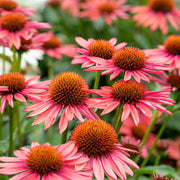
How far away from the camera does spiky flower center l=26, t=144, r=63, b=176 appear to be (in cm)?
88

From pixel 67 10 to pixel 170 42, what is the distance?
7.67 feet

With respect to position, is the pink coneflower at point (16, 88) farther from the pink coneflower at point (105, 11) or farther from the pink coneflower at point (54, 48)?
the pink coneflower at point (105, 11)

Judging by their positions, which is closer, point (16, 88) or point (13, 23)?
point (16, 88)

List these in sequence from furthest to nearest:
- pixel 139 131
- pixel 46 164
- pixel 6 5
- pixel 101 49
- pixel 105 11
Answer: pixel 105 11
pixel 139 131
pixel 6 5
pixel 101 49
pixel 46 164

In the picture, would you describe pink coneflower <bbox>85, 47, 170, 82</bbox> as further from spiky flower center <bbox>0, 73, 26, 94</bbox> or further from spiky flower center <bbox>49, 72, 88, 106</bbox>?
spiky flower center <bbox>0, 73, 26, 94</bbox>

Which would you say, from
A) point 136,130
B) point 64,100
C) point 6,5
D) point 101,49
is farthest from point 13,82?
point 136,130

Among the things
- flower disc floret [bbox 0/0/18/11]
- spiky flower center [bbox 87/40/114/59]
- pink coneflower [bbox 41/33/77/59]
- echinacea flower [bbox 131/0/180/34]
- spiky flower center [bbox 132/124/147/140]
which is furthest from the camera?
echinacea flower [bbox 131/0/180/34]

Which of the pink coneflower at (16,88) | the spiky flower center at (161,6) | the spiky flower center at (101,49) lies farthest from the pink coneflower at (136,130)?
the spiky flower center at (161,6)

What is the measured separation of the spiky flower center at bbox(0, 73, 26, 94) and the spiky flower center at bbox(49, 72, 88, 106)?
13 cm

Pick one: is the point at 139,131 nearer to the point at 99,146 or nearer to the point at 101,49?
the point at 101,49

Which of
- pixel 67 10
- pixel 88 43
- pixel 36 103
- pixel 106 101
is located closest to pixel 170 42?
pixel 88 43

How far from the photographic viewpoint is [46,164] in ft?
2.88

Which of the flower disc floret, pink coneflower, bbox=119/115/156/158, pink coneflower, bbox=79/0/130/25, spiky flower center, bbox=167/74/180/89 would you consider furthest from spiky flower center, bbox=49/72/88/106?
pink coneflower, bbox=79/0/130/25

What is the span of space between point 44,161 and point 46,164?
11 mm
